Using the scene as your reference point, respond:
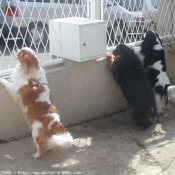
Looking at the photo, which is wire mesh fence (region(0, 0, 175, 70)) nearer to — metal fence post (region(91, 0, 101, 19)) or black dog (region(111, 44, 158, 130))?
metal fence post (region(91, 0, 101, 19))

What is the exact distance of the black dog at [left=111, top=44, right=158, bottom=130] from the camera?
496 centimetres

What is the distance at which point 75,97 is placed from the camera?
5051mm

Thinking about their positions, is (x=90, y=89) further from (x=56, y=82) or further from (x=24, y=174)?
(x=24, y=174)

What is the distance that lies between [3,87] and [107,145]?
5.00ft

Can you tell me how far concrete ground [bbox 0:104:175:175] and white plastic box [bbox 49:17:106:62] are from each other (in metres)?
1.09

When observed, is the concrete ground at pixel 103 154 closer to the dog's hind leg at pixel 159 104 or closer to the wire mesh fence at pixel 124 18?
the dog's hind leg at pixel 159 104

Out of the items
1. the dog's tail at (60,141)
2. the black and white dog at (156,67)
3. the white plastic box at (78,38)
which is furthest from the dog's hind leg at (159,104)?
the dog's tail at (60,141)

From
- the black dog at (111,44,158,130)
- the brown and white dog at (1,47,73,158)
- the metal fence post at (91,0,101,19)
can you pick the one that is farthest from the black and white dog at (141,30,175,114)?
the brown and white dog at (1,47,73,158)

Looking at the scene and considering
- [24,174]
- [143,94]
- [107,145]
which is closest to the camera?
[24,174]

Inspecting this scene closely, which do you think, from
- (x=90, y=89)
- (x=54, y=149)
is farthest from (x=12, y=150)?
(x=90, y=89)

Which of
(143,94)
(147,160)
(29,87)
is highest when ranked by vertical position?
(29,87)

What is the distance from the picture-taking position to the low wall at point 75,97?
444 cm

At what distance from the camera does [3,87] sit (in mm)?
4254

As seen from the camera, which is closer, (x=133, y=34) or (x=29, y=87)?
(x=29, y=87)
